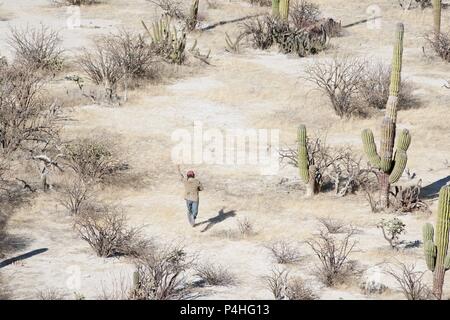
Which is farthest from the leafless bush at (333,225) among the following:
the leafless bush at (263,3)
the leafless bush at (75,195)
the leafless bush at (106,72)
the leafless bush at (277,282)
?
the leafless bush at (263,3)

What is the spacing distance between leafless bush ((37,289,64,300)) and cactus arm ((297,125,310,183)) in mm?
6589

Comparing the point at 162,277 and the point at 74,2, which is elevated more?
the point at 74,2

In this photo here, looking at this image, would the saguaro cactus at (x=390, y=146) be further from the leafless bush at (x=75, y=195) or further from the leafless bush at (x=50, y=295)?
the leafless bush at (x=50, y=295)

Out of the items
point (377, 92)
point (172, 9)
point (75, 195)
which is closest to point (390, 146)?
point (75, 195)

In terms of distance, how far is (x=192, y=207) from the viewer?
21.9 meters

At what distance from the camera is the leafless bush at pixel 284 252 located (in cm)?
2053

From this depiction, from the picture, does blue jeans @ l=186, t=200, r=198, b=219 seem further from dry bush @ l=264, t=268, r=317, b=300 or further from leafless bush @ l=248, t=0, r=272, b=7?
leafless bush @ l=248, t=0, r=272, b=7

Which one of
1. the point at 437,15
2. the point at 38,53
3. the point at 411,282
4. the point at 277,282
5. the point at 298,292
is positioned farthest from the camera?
the point at 437,15

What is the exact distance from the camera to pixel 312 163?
2445 centimetres

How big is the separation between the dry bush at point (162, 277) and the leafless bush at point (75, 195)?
2773mm

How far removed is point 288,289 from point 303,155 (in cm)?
527

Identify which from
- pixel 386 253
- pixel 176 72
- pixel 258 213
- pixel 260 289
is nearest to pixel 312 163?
pixel 258 213

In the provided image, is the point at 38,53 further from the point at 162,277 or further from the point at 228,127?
the point at 162,277

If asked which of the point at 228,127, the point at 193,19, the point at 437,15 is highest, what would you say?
the point at 437,15
